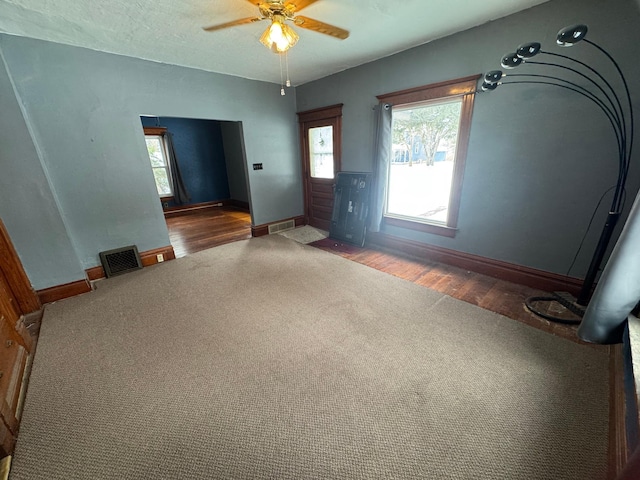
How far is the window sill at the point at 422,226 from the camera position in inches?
122

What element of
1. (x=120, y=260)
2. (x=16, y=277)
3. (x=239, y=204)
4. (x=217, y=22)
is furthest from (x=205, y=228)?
(x=217, y=22)

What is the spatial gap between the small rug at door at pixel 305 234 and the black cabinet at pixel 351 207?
310 millimetres

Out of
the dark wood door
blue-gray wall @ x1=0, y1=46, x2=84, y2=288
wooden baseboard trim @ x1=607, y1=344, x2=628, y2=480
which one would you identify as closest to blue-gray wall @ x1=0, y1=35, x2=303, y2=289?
blue-gray wall @ x1=0, y1=46, x2=84, y2=288

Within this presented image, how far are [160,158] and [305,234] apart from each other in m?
4.85

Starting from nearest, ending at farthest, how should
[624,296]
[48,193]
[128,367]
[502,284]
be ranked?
[624,296] → [128,367] → [48,193] → [502,284]

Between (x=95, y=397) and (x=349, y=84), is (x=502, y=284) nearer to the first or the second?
(x=349, y=84)

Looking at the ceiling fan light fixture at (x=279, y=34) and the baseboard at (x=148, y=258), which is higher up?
the ceiling fan light fixture at (x=279, y=34)

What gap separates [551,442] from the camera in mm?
1187

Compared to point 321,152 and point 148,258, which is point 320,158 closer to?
point 321,152

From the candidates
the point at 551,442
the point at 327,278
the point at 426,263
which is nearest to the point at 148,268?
the point at 327,278

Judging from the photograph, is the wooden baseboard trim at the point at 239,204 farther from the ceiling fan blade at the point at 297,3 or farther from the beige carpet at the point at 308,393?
the ceiling fan blade at the point at 297,3

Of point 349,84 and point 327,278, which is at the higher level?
point 349,84

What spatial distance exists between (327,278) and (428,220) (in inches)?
64.7

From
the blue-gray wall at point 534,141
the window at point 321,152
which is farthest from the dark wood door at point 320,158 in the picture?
the blue-gray wall at point 534,141
